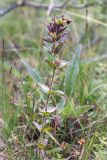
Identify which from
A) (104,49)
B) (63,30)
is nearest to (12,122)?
(63,30)

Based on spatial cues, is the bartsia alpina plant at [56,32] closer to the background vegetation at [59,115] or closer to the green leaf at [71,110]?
the background vegetation at [59,115]

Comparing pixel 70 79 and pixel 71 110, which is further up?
pixel 70 79

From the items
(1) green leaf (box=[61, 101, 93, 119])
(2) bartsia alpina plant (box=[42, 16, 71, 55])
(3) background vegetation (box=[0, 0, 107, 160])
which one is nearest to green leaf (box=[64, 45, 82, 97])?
(3) background vegetation (box=[0, 0, 107, 160])

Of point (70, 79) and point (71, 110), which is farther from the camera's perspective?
point (70, 79)

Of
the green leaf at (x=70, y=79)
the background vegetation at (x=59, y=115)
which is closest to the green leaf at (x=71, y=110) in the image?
the background vegetation at (x=59, y=115)

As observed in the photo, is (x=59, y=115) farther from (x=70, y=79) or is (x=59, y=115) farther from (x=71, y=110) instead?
(x=70, y=79)

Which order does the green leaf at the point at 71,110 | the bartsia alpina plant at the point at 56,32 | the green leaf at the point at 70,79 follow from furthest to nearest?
1. the green leaf at the point at 70,79
2. the green leaf at the point at 71,110
3. the bartsia alpina plant at the point at 56,32

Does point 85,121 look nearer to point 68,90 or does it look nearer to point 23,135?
point 68,90

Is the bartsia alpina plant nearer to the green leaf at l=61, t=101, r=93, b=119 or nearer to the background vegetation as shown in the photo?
the background vegetation

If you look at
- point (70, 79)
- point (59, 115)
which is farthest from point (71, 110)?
point (70, 79)

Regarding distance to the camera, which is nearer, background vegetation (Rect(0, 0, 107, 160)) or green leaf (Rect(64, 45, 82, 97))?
background vegetation (Rect(0, 0, 107, 160))

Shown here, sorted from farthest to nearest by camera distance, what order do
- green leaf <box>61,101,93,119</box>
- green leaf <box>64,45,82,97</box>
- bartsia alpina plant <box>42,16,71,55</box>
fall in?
green leaf <box>64,45,82,97</box> < green leaf <box>61,101,93,119</box> < bartsia alpina plant <box>42,16,71,55</box>
